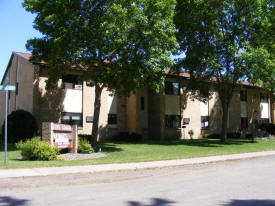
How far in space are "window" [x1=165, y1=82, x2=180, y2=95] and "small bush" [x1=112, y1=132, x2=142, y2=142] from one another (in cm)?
609

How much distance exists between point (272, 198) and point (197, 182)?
248 cm

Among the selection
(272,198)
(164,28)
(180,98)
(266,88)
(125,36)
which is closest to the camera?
(272,198)

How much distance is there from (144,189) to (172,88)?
77.5 ft

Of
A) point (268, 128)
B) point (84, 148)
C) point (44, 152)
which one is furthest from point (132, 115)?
point (268, 128)

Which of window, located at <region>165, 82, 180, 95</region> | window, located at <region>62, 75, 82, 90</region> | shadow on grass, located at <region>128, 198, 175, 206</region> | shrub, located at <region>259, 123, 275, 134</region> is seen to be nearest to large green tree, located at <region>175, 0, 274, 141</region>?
window, located at <region>165, 82, 180, 95</region>

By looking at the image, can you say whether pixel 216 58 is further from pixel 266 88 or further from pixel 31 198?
pixel 31 198

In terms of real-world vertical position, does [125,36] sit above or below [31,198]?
above

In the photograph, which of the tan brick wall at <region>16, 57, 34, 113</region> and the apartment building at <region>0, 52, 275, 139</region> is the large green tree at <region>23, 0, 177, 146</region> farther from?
the tan brick wall at <region>16, 57, 34, 113</region>

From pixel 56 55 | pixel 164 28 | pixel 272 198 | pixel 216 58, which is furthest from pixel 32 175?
pixel 216 58

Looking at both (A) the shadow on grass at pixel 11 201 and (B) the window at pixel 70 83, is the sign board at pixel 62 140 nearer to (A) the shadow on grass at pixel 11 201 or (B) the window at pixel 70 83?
(A) the shadow on grass at pixel 11 201

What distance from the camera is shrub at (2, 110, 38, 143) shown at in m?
21.3

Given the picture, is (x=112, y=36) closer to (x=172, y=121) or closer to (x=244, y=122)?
(x=172, y=121)

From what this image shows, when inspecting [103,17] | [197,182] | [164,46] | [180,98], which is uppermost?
[103,17]

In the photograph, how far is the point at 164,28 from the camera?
18.0m
